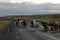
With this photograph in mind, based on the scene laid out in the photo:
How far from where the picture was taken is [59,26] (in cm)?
3869

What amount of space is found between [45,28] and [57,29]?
184 centimetres

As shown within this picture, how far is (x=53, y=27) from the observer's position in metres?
40.2

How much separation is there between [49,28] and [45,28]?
1.03 metres

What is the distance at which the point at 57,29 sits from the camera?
38.0m

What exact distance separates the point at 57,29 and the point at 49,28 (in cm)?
147

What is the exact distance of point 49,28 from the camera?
3894cm

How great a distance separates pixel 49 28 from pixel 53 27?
4.70 feet

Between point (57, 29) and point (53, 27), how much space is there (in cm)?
218

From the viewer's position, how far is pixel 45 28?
38.2 metres

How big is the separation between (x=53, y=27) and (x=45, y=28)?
2452 mm

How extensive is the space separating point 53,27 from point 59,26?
1682 mm
